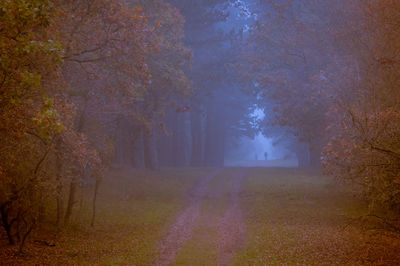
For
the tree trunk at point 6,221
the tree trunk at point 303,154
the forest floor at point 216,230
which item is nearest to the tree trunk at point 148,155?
the forest floor at point 216,230

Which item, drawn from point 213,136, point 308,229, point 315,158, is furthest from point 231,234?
point 213,136

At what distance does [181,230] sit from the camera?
52.3 feet

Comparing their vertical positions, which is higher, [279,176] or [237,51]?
[237,51]

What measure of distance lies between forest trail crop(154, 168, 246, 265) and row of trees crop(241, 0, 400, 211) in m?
4.33

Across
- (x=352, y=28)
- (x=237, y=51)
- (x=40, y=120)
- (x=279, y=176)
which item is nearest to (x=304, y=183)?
(x=279, y=176)

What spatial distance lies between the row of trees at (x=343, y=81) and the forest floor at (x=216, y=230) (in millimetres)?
1938

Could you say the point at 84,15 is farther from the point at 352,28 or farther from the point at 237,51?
the point at 237,51

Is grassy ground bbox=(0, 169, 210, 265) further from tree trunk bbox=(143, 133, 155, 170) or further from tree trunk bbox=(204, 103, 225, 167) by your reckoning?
tree trunk bbox=(204, 103, 225, 167)

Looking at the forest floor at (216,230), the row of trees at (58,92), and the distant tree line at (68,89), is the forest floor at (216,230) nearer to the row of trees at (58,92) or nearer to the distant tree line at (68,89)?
the distant tree line at (68,89)

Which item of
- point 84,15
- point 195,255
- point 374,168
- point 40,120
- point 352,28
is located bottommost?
point 195,255

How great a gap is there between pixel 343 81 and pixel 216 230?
9.99m

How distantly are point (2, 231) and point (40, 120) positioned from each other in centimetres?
754

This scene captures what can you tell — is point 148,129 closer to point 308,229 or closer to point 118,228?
point 118,228

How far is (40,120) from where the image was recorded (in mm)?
7727
